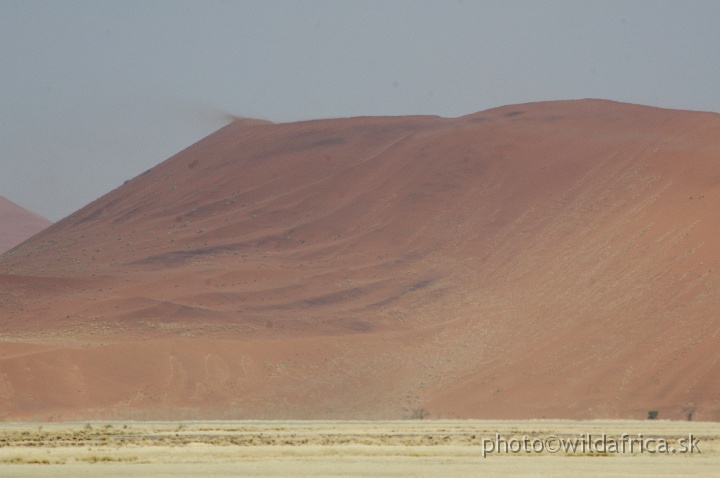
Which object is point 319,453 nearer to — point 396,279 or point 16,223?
point 396,279

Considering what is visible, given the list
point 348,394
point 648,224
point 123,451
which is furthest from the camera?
point 648,224

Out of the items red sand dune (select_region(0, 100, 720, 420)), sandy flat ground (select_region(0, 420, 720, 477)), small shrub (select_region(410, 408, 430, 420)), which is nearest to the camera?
sandy flat ground (select_region(0, 420, 720, 477))

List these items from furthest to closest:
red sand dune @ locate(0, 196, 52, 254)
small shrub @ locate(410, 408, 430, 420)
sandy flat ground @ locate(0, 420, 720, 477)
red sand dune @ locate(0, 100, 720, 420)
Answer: red sand dune @ locate(0, 196, 52, 254) → red sand dune @ locate(0, 100, 720, 420) → small shrub @ locate(410, 408, 430, 420) → sandy flat ground @ locate(0, 420, 720, 477)

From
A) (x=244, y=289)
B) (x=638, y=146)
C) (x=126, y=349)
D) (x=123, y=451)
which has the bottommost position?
(x=123, y=451)

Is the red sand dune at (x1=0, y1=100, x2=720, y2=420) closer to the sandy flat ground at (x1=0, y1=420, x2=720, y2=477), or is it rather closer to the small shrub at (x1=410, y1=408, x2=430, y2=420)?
the small shrub at (x1=410, y1=408, x2=430, y2=420)

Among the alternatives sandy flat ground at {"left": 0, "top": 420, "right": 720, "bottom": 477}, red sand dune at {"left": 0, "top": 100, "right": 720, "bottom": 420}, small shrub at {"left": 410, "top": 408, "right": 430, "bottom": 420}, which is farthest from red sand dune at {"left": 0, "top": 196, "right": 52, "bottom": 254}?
sandy flat ground at {"left": 0, "top": 420, "right": 720, "bottom": 477}

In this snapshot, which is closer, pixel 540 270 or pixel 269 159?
pixel 540 270

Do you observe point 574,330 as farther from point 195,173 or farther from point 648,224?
point 195,173

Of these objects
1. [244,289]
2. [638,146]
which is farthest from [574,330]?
[638,146]

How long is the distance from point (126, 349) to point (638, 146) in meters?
32.2

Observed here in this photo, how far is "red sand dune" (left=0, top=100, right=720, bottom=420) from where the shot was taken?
35.5m

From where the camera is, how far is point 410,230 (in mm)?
55500

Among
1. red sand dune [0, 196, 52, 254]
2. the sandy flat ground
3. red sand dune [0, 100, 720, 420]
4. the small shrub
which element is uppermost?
red sand dune [0, 196, 52, 254]

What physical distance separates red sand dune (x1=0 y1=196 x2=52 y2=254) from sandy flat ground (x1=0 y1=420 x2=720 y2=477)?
128 meters
